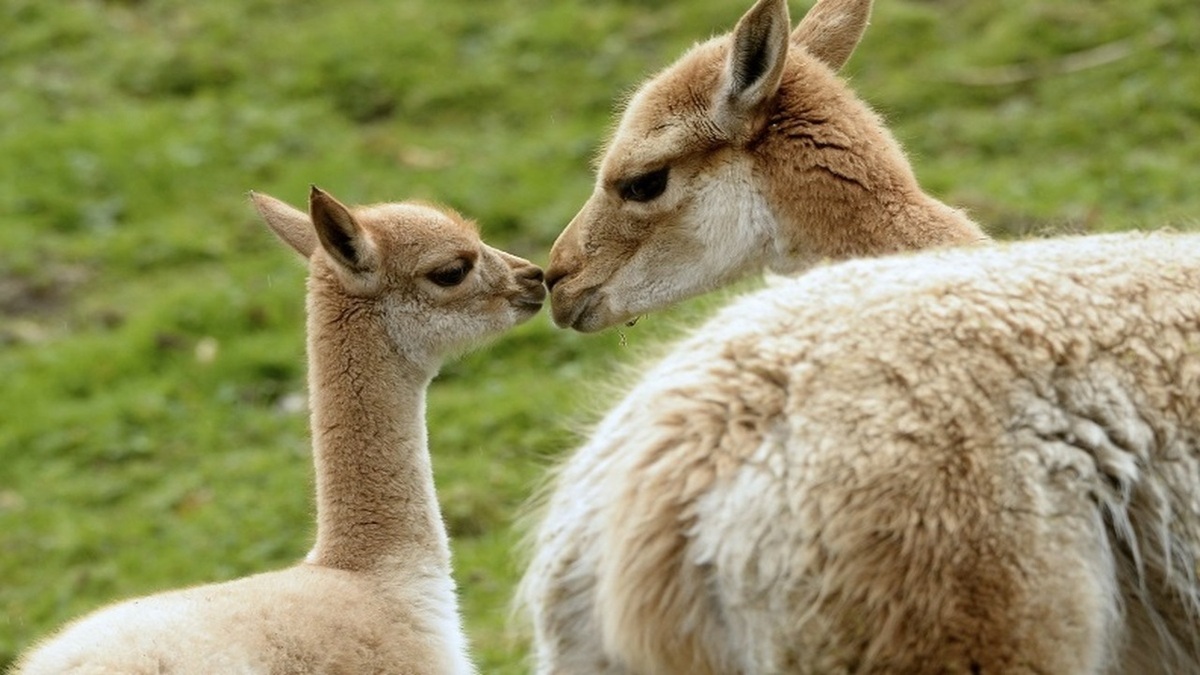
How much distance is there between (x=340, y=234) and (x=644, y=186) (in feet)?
2.98

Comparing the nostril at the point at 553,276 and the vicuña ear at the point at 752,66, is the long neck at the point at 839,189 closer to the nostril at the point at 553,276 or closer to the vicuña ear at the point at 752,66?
the vicuña ear at the point at 752,66

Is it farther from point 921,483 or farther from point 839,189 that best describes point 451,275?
point 921,483

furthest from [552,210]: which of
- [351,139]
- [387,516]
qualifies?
[387,516]

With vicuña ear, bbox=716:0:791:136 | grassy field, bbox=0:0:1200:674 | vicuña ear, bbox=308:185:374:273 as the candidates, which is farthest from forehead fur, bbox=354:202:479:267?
grassy field, bbox=0:0:1200:674

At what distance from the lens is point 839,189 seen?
492cm

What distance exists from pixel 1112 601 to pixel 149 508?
6.27 meters

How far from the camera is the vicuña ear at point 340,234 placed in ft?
17.0

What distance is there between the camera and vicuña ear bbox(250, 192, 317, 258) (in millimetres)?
5742

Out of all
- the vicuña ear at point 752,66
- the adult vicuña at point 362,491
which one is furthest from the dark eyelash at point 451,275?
the vicuña ear at point 752,66

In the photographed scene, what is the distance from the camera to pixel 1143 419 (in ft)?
10.6

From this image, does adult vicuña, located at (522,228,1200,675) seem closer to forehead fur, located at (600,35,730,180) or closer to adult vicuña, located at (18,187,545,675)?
adult vicuña, located at (18,187,545,675)

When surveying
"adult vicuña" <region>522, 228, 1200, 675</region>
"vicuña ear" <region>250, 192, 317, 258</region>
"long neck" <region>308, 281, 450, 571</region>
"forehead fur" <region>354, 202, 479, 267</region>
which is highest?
"vicuña ear" <region>250, 192, 317, 258</region>

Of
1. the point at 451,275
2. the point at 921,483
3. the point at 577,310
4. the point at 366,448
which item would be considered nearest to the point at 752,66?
the point at 577,310

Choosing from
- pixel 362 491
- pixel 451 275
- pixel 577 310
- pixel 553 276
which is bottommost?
pixel 362 491
